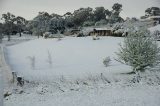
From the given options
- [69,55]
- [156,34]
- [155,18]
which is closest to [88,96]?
[69,55]

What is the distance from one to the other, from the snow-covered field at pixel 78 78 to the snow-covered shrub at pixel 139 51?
583 millimetres

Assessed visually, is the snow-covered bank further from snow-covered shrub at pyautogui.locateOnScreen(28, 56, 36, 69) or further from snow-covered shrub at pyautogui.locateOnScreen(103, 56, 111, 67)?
snow-covered shrub at pyautogui.locateOnScreen(103, 56, 111, 67)

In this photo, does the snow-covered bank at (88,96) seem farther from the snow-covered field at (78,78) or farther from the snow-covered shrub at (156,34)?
the snow-covered shrub at (156,34)

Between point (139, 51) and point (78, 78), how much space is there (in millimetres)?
4136

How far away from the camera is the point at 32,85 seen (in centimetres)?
1192

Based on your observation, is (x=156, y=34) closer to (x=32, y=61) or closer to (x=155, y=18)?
(x=155, y=18)

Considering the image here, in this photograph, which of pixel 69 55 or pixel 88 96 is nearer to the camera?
pixel 88 96

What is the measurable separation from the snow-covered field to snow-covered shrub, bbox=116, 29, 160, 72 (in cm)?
58

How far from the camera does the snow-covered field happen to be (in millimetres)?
10242

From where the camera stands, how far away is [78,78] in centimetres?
1373

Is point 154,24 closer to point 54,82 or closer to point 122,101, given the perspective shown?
point 54,82

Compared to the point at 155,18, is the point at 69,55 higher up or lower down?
lower down

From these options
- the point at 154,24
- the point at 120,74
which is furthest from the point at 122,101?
the point at 154,24

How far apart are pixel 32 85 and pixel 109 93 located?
2.99m
